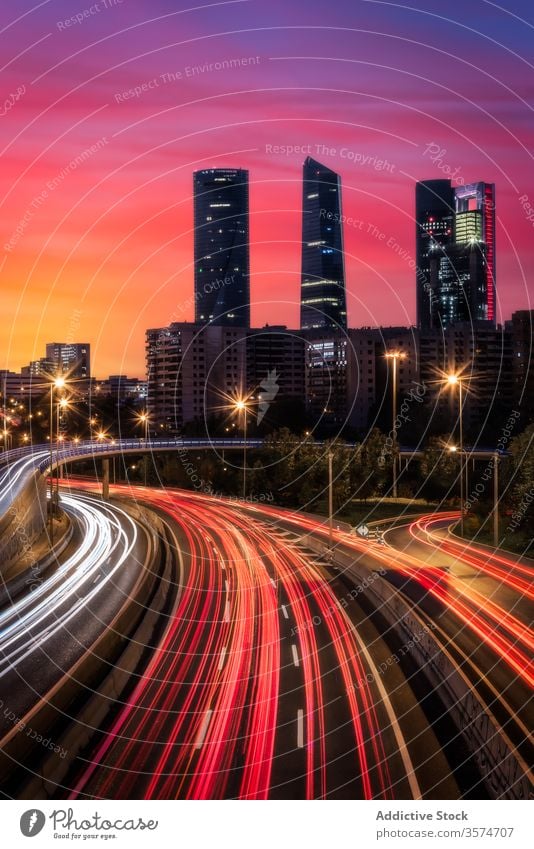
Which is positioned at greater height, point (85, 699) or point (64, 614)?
point (85, 699)

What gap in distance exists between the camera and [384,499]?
194 ft

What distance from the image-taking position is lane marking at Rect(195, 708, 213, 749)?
16.3m

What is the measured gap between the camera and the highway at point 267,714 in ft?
47.4

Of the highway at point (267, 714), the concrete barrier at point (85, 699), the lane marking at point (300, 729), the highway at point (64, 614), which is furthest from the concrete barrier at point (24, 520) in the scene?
the lane marking at point (300, 729)

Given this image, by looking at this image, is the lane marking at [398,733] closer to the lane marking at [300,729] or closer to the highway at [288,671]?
the highway at [288,671]

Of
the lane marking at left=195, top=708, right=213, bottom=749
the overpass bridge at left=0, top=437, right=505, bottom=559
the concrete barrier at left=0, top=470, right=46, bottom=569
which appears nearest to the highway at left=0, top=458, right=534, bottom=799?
the lane marking at left=195, top=708, right=213, bottom=749

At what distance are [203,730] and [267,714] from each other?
1711mm

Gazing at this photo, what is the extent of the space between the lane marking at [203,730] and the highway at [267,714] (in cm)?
4

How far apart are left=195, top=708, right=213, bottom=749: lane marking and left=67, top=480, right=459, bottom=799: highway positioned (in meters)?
0.04

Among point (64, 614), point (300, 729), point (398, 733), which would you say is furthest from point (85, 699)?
point (64, 614)

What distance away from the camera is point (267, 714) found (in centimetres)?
1797

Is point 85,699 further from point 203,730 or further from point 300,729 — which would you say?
point 300,729

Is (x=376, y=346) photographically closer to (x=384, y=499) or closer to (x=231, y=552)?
(x=384, y=499)

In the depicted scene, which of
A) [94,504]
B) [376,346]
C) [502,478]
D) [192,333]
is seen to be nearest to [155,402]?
[192,333]
